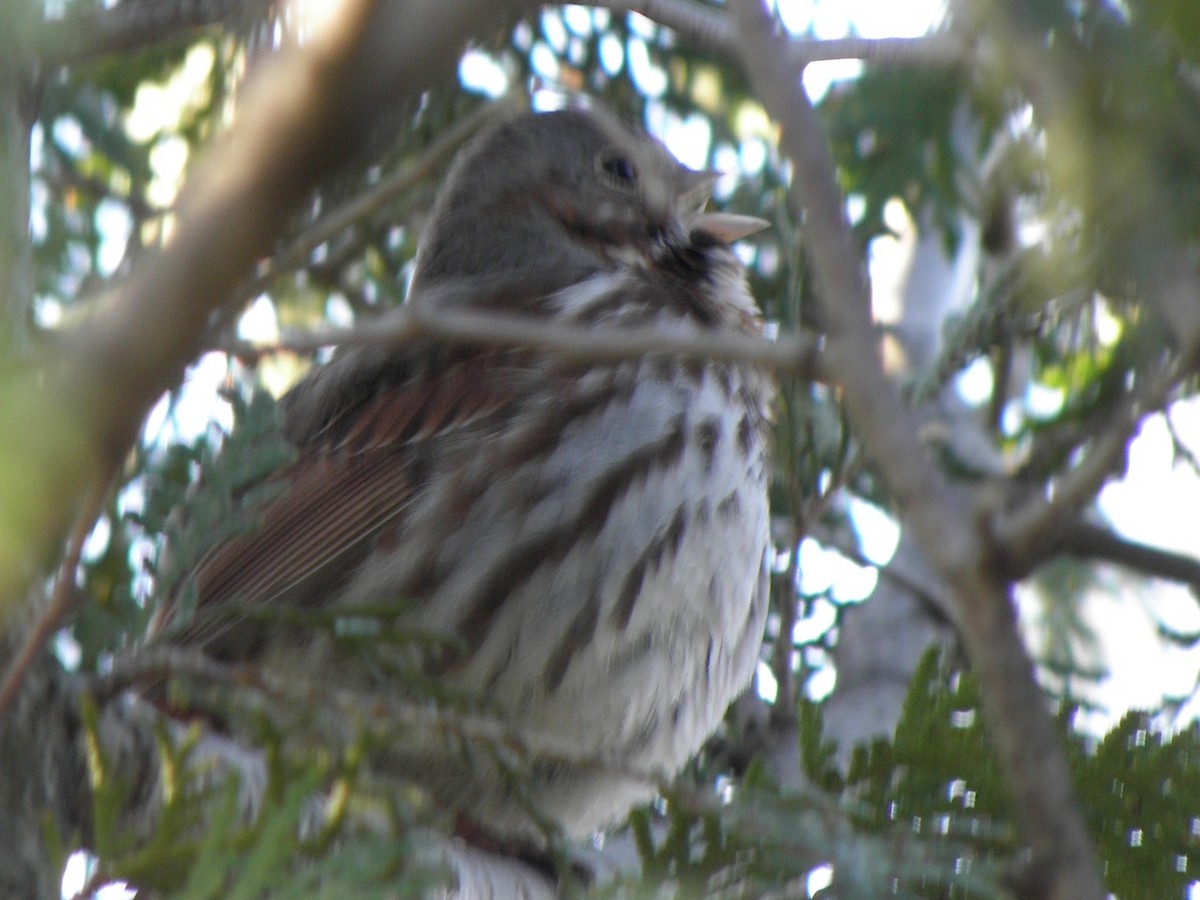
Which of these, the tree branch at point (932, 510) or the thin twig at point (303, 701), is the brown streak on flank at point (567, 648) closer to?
the thin twig at point (303, 701)

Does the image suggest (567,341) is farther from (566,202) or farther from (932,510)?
(566,202)

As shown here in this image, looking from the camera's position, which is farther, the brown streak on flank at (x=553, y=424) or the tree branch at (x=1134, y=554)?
the brown streak on flank at (x=553, y=424)

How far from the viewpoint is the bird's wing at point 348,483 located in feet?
9.11

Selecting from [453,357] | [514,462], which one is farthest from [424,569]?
[453,357]

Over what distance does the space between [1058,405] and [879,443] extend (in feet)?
8.99

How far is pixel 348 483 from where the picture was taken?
9.67 ft

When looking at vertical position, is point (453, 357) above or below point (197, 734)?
below

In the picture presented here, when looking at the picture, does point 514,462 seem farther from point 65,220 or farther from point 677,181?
point 65,220

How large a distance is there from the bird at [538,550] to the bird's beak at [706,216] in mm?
455

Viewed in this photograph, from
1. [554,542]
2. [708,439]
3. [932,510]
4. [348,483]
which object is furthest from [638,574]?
[932,510]

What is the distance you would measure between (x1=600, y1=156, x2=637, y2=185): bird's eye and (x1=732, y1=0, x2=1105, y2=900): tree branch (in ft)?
7.28

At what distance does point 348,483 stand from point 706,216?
116 centimetres

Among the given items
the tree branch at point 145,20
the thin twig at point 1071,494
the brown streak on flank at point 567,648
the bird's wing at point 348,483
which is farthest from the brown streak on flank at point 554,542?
the thin twig at point 1071,494

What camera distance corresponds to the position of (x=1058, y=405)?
3918mm
